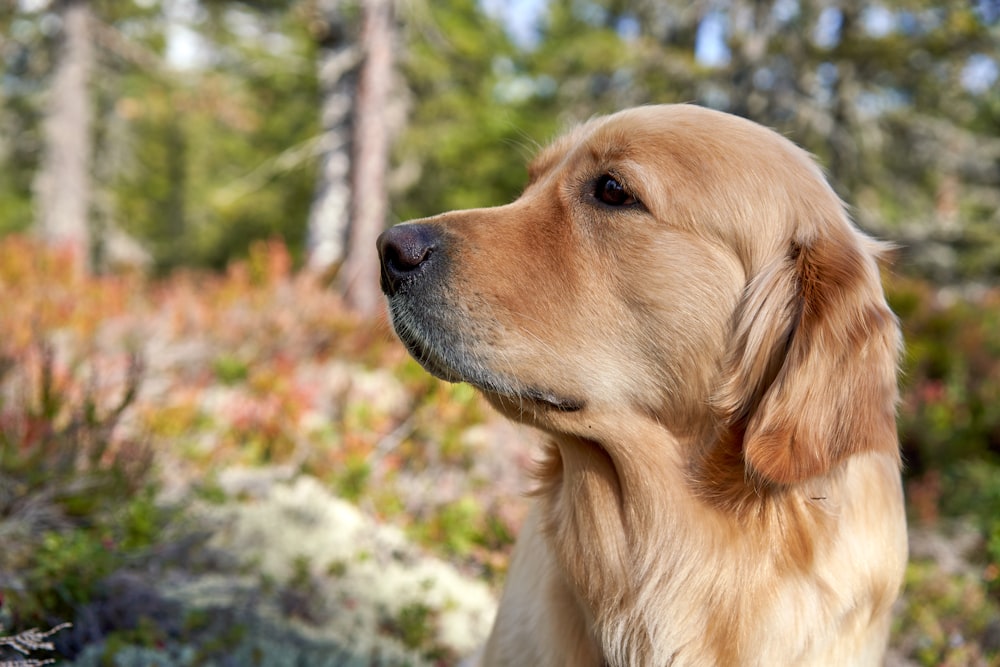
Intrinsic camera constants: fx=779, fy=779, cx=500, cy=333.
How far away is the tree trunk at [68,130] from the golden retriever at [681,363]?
12.7 metres

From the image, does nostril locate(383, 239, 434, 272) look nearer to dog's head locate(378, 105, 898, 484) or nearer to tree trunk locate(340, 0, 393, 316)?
dog's head locate(378, 105, 898, 484)

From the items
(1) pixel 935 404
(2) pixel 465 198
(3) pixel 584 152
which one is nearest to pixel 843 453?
(3) pixel 584 152

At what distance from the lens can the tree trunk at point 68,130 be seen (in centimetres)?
1277

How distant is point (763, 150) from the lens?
209cm

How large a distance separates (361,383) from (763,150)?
476cm

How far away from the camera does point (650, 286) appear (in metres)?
2.03

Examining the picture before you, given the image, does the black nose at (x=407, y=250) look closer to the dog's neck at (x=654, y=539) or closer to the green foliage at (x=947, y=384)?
the dog's neck at (x=654, y=539)

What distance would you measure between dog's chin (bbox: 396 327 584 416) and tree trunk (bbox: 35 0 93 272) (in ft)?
41.2

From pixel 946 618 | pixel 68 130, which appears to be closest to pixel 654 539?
pixel 946 618

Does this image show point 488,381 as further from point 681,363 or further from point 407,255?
point 681,363

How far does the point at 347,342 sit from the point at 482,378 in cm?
519

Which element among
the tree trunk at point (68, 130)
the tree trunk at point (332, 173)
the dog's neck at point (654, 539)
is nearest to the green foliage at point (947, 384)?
the dog's neck at point (654, 539)

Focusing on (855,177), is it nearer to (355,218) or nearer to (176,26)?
(355,218)

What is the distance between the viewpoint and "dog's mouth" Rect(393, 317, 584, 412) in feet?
6.54
